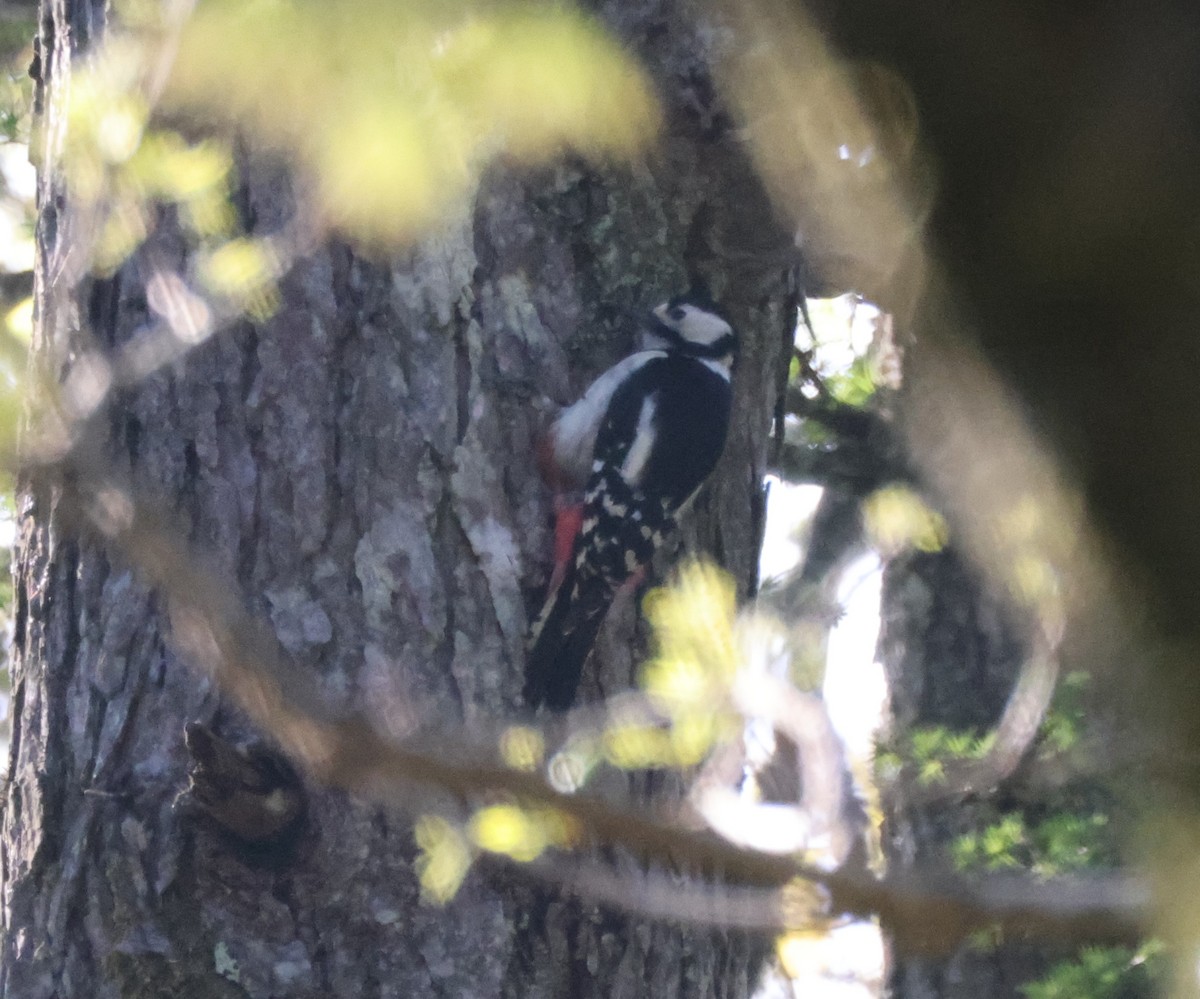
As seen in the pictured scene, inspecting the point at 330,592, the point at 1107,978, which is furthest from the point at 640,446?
the point at 1107,978

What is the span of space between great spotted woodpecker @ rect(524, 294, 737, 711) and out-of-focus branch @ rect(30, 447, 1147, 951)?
1.07m

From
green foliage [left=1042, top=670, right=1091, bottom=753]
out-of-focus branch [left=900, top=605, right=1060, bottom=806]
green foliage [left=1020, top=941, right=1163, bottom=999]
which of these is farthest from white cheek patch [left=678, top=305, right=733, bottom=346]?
out-of-focus branch [left=900, top=605, right=1060, bottom=806]

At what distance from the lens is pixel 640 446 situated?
3.48 meters

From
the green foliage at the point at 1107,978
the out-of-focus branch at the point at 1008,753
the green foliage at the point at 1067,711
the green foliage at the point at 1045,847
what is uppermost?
the out-of-focus branch at the point at 1008,753

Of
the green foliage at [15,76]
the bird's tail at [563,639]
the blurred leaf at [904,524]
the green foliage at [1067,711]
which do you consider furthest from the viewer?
the blurred leaf at [904,524]

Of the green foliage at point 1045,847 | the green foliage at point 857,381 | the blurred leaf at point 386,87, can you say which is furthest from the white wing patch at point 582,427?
the green foliage at point 857,381

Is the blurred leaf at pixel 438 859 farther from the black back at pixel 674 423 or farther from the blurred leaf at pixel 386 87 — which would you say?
the black back at pixel 674 423

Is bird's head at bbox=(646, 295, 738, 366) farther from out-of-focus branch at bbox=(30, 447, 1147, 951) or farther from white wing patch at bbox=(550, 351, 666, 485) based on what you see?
out-of-focus branch at bbox=(30, 447, 1147, 951)

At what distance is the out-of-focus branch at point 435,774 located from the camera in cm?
81

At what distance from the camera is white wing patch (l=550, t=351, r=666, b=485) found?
2.50m

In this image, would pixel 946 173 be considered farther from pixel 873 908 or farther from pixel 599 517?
pixel 599 517

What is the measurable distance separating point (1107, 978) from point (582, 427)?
139cm

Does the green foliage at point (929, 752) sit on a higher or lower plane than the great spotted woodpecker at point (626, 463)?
lower

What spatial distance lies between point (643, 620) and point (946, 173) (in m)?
1.06
